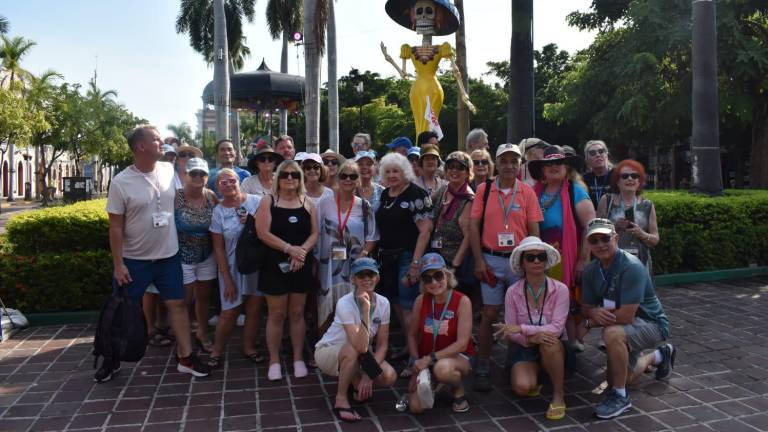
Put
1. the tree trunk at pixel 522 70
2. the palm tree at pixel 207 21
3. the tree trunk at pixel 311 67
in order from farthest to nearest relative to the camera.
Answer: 1. the palm tree at pixel 207 21
2. the tree trunk at pixel 311 67
3. the tree trunk at pixel 522 70

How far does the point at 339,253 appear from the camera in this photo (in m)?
4.84

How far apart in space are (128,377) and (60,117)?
104 feet

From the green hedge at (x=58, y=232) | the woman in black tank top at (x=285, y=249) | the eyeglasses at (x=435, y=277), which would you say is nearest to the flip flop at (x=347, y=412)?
the woman in black tank top at (x=285, y=249)

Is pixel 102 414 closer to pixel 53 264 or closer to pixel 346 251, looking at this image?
pixel 346 251

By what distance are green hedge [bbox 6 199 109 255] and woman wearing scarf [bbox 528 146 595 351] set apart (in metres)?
4.86

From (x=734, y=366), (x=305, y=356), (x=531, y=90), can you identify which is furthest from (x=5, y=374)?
(x=531, y=90)

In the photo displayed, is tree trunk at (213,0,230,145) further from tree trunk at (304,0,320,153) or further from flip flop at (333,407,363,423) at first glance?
flip flop at (333,407,363,423)

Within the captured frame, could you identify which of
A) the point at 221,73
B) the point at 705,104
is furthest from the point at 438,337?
the point at 221,73

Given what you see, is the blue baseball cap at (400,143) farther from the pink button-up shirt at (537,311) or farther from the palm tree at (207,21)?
the palm tree at (207,21)

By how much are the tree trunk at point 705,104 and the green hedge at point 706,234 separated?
751mm

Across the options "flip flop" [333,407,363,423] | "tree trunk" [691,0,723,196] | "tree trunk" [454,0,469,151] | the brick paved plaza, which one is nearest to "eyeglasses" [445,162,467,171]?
the brick paved plaza

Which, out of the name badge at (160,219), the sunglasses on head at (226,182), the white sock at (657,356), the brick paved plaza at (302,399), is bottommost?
the brick paved plaza at (302,399)

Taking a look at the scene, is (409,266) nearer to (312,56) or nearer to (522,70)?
(522,70)

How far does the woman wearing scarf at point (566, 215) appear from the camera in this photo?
4648mm
